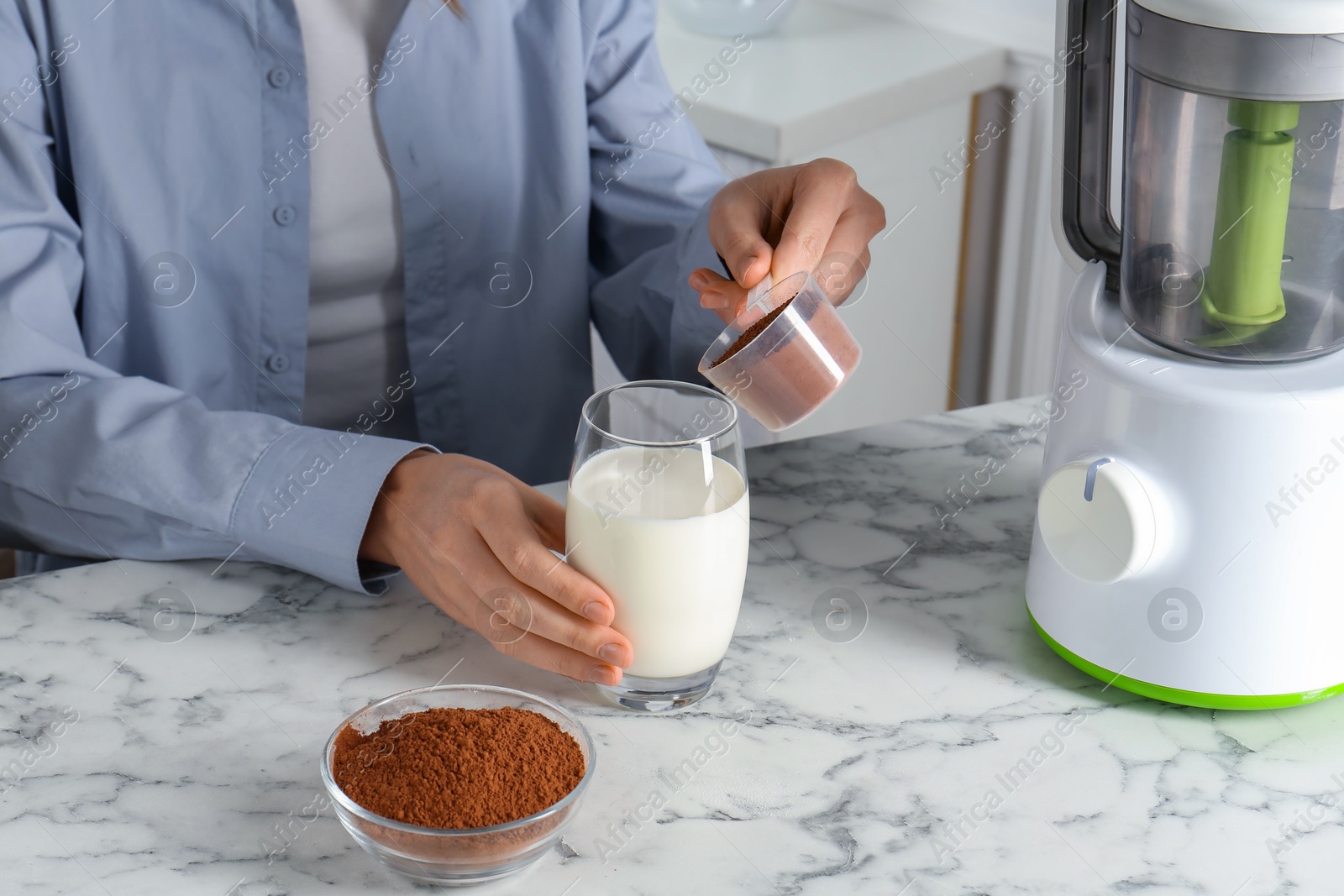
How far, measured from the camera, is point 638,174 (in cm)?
128

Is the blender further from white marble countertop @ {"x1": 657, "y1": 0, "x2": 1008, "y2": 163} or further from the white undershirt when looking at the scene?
white marble countertop @ {"x1": 657, "y1": 0, "x2": 1008, "y2": 163}

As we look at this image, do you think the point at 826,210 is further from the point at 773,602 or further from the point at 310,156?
the point at 310,156

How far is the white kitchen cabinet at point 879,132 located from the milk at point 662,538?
1.12 m

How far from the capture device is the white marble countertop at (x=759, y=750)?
0.64 meters

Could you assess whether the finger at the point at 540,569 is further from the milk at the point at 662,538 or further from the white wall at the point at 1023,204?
the white wall at the point at 1023,204

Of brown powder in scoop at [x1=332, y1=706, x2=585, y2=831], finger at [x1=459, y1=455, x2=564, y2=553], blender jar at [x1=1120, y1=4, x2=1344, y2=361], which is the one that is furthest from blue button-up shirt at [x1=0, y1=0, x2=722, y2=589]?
blender jar at [x1=1120, y1=4, x2=1344, y2=361]

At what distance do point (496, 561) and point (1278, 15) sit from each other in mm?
546

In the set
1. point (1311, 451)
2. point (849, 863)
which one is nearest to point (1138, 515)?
point (1311, 451)

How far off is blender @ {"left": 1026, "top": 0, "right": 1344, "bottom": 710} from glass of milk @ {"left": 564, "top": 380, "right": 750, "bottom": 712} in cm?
20

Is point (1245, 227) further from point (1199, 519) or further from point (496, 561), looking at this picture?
point (496, 561)

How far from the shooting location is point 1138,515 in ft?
2.31

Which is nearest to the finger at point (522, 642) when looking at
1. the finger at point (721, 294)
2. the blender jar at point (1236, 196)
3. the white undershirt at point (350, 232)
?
the finger at point (721, 294)

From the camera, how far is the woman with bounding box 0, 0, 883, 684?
0.86 m

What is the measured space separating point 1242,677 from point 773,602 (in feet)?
1.00
